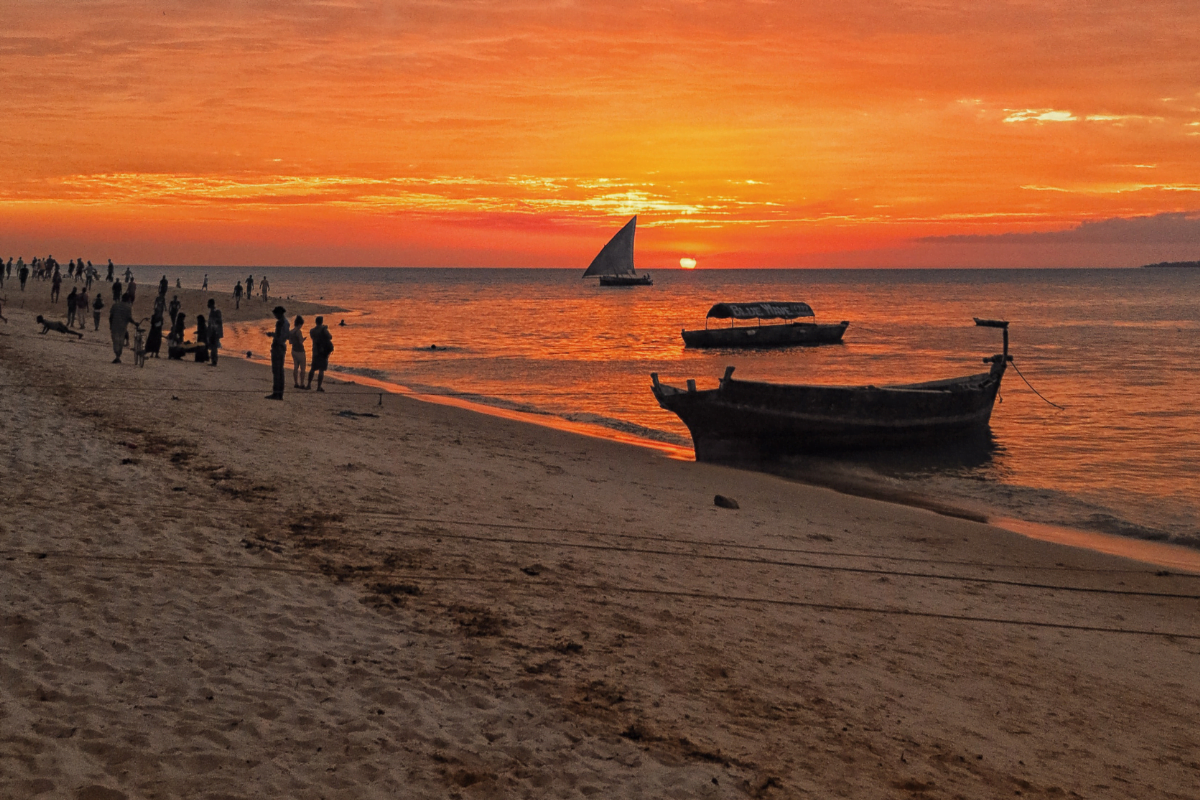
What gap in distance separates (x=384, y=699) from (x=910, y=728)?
129 inches

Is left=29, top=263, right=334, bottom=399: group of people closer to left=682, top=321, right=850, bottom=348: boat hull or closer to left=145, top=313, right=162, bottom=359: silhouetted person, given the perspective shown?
left=145, top=313, right=162, bottom=359: silhouetted person

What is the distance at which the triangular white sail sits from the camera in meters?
104

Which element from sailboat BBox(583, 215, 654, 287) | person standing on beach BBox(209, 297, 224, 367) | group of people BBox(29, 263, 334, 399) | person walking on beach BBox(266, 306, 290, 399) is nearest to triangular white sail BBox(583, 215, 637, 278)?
sailboat BBox(583, 215, 654, 287)

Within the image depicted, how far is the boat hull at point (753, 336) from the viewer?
5053 centimetres

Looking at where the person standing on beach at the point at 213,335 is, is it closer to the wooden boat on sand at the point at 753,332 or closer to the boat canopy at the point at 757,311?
the boat canopy at the point at 757,311

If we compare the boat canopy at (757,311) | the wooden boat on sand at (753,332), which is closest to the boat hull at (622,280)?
the boat canopy at (757,311)

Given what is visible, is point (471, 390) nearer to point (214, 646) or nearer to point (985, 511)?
point (985, 511)

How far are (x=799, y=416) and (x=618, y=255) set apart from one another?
307ft

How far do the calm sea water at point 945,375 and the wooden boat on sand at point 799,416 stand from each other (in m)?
0.50

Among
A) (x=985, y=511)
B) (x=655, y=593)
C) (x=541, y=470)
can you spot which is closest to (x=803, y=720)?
(x=655, y=593)

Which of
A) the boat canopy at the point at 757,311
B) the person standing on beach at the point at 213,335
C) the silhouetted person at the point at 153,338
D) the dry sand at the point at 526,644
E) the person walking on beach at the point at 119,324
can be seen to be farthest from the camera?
the boat canopy at the point at 757,311

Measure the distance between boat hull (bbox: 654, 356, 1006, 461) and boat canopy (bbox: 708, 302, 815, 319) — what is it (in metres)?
29.8

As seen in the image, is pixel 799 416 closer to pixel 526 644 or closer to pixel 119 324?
pixel 526 644

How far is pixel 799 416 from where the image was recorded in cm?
1742
